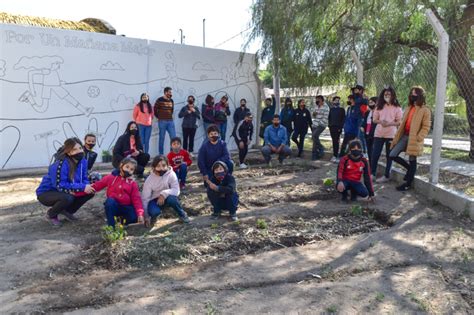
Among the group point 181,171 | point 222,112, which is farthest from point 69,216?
point 222,112

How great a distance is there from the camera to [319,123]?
33.6 feet

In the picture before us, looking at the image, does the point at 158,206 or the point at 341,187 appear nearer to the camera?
the point at 158,206

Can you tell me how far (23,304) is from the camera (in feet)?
11.0

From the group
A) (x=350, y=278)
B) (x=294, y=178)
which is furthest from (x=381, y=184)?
(x=350, y=278)

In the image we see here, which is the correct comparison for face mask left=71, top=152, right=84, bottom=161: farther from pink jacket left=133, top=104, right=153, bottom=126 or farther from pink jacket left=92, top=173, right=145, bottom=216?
pink jacket left=133, top=104, right=153, bottom=126

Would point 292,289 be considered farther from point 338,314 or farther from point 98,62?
point 98,62

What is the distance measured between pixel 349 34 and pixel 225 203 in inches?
276

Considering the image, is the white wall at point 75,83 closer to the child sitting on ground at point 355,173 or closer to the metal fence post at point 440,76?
the child sitting on ground at point 355,173

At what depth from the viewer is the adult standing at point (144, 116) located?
32.6ft

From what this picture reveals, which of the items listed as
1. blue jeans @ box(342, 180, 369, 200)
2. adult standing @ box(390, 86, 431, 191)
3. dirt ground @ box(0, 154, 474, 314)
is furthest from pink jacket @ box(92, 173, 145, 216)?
adult standing @ box(390, 86, 431, 191)

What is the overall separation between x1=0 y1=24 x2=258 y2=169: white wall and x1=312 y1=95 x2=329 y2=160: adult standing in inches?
126

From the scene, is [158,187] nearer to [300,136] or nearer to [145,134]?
[145,134]

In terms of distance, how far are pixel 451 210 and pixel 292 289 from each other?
3.33m

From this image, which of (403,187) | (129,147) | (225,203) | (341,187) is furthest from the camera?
(129,147)
